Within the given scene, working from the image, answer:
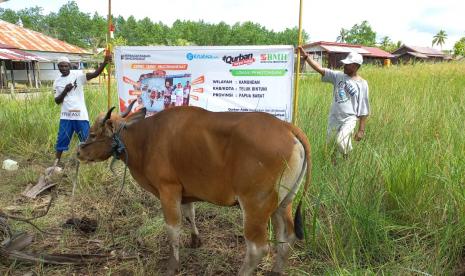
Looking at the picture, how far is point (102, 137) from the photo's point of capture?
10.6ft

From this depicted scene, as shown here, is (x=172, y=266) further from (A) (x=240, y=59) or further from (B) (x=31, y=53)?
(B) (x=31, y=53)

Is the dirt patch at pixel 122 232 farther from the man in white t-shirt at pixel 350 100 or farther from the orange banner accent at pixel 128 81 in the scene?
the man in white t-shirt at pixel 350 100

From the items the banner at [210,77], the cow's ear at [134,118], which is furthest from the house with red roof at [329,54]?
the cow's ear at [134,118]

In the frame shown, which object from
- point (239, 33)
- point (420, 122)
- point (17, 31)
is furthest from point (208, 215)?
point (239, 33)

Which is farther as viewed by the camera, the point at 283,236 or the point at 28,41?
the point at 28,41

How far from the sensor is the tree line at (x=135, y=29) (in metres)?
70.1

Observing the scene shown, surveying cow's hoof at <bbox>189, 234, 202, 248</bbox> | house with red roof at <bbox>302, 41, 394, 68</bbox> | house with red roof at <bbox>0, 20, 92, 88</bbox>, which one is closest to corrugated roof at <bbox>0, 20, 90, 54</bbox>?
house with red roof at <bbox>0, 20, 92, 88</bbox>

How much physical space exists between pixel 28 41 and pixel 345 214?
32679 millimetres

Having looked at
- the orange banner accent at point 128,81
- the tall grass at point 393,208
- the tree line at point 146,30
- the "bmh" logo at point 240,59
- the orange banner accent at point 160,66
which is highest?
the tree line at point 146,30

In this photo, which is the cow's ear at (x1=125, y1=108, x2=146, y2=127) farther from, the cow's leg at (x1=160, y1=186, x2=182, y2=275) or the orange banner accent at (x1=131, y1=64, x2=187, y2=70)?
the orange banner accent at (x1=131, y1=64, x2=187, y2=70)

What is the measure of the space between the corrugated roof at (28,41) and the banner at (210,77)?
2703 cm

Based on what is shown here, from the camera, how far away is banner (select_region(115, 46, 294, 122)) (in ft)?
14.5

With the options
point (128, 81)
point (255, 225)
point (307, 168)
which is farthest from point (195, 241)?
point (128, 81)

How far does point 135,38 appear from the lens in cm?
7269
